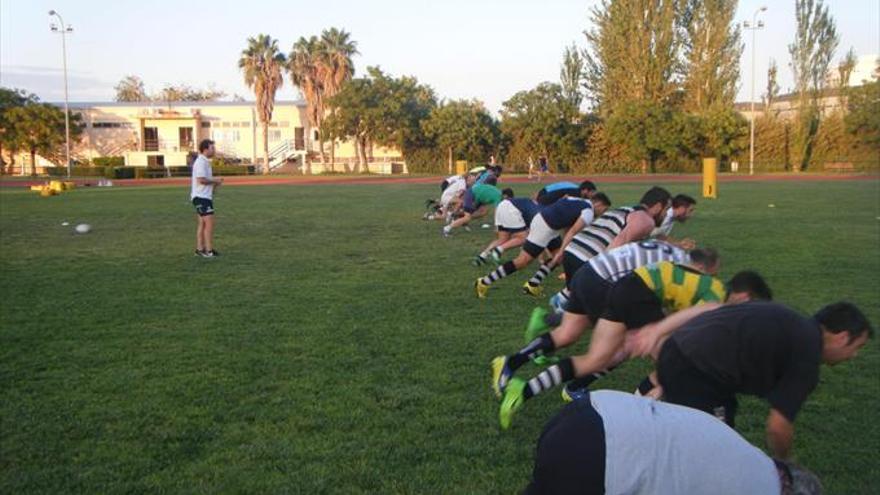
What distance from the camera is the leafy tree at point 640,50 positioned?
5725 centimetres

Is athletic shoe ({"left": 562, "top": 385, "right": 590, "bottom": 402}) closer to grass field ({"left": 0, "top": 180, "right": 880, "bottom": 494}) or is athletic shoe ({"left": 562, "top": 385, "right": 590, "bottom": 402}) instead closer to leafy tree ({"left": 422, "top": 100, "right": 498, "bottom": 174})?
grass field ({"left": 0, "top": 180, "right": 880, "bottom": 494})

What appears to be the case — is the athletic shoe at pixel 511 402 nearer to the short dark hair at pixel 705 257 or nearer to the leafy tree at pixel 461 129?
the short dark hair at pixel 705 257

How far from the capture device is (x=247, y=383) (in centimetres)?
567

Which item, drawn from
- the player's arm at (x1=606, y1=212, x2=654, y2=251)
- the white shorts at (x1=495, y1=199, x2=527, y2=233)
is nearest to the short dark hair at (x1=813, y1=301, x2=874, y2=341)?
the player's arm at (x1=606, y1=212, x2=654, y2=251)

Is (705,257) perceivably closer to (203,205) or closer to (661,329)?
(661,329)

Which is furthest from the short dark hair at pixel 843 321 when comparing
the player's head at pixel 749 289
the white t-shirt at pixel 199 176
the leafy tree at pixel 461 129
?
the leafy tree at pixel 461 129

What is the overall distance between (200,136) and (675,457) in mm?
68692

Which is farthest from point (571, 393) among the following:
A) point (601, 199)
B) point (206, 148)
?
point (206, 148)

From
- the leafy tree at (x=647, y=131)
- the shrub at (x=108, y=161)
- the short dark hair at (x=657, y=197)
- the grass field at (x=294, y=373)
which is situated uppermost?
the leafy tree at (x=647, y=131)

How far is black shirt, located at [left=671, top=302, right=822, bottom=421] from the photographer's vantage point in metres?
3.19

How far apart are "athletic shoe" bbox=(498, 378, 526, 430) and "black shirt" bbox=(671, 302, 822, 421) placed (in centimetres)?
142

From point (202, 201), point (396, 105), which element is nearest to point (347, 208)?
point (202, 201)

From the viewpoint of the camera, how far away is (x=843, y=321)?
326cm

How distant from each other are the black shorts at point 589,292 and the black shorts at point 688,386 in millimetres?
1406
